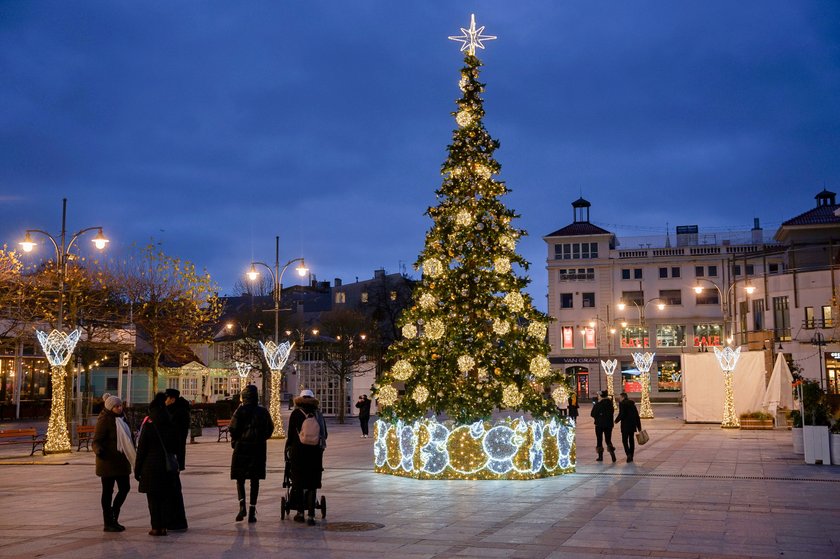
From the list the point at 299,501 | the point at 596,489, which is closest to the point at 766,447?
the point at 596,489

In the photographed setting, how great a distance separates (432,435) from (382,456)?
169 centimetres

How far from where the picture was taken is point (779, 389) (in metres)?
31.2

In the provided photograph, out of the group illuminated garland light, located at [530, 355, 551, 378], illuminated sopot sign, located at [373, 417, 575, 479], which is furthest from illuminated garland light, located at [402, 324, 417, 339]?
illuminated garland light, located at [530, 355, 551, 378]

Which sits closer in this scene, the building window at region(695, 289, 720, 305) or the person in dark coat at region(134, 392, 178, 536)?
the person in dark coat at region(134, 392, 178, 536)

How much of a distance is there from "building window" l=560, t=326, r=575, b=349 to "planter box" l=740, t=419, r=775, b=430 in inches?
1650

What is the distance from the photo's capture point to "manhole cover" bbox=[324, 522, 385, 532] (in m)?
10.6

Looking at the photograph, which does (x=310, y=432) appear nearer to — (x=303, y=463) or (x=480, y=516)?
(x=303, y=463)

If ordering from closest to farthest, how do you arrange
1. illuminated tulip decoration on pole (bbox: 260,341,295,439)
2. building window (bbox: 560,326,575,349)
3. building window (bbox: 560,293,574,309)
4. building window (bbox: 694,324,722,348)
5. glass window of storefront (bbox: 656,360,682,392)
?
illuminated tulip decoration on pole (bbox: 260,341,295,439), glass window of storefront (bbox: 656,360,682,392), building window (bbox: 694,324,722,348), building window (bbox: 560,326,575,349), building window (bbox: 560,293,574,309)

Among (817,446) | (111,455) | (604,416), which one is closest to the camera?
(111,455)

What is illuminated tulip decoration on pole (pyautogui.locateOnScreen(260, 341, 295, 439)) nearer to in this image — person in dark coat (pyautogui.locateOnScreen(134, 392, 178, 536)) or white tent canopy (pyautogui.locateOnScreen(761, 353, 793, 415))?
white tent canopy (pyautogui.locateOnScreen(761, 353, 793, 415))

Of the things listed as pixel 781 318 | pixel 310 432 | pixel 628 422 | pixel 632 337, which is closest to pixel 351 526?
pixel 310 432

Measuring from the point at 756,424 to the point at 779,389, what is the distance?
2.62 m

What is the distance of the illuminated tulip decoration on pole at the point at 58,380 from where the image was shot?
945 inches

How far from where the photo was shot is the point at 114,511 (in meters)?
10.6
